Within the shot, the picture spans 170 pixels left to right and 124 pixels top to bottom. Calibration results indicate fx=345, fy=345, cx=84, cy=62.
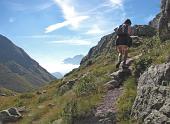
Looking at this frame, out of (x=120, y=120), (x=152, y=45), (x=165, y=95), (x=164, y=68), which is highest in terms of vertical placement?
(x=152, y=45)

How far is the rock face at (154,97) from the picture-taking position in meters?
12.9

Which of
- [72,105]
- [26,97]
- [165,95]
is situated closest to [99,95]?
[72,105]

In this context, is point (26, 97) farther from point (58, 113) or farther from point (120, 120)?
point (120, 120)

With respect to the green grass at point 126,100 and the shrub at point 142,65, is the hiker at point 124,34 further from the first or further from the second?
the green grass at point 126,100

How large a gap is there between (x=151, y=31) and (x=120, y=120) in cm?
4909

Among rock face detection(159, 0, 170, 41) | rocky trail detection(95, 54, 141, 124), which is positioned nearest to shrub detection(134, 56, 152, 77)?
rocky trail detection(95, 54, 141, 124)

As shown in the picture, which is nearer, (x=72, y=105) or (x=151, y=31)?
(x=72, y=105)

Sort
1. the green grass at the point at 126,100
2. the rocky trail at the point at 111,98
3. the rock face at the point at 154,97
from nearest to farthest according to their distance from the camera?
1. the rock face at the point at 154,97
2. the green grass at the point at 126,100
3. the rocky trail at the point at 111,98

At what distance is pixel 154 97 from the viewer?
14.0m

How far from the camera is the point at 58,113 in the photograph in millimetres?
18406

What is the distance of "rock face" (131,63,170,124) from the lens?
12.9m

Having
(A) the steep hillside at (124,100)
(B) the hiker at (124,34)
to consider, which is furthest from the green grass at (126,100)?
(B) the hiker at (124,34)

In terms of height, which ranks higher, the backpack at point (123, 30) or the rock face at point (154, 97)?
the backpack at point (123, 30)

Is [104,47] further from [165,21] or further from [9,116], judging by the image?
[9,116]
